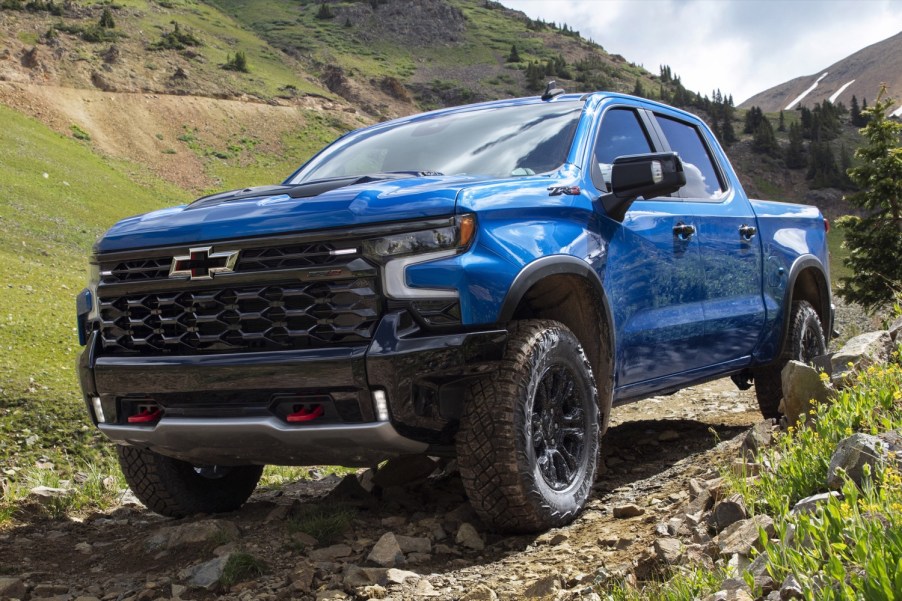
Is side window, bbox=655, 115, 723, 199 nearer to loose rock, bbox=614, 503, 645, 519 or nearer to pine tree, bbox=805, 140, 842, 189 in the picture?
loose rock, bbox=614, 503, 645, 519

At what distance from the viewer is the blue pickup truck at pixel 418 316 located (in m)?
3.57

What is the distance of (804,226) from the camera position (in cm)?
671

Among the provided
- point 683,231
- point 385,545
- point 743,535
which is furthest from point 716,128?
point 743,535

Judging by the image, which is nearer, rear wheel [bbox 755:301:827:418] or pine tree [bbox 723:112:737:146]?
rear wheel [bbox 755:301:827:418]

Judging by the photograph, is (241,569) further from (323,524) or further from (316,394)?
(316,394)

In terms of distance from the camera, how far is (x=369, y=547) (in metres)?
4.09

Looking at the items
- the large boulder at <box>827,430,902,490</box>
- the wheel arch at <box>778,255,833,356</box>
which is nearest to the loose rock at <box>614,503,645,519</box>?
the large boulder at <box>827,430,902,490</box>

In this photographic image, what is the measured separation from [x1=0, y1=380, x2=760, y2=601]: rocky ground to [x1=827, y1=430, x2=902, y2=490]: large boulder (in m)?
0.66

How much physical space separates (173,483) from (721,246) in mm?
3409

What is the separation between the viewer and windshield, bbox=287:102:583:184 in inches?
182

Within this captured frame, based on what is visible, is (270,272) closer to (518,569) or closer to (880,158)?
(518,569)

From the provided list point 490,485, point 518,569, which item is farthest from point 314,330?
point 518,569

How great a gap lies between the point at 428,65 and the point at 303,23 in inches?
620

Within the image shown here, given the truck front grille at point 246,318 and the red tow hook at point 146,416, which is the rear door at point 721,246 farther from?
the red tow hook at point 146,416
